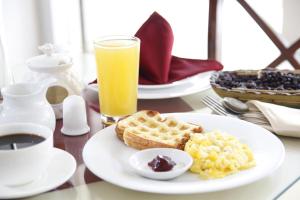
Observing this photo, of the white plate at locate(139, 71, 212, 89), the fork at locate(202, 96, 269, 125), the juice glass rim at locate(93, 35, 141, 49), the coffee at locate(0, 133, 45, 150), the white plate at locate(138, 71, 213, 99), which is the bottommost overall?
the fork at locate(202, 96, 269, 125)

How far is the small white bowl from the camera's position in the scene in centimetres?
85

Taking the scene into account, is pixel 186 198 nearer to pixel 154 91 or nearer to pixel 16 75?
pixel 154 91

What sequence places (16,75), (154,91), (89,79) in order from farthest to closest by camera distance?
(16,75), (89,79), (154,91)

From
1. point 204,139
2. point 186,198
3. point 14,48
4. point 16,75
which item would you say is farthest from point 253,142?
point 14,48

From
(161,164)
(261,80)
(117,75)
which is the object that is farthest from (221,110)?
(161,164)

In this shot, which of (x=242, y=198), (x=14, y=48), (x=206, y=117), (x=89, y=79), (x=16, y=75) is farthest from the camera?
(x=14, y=48)

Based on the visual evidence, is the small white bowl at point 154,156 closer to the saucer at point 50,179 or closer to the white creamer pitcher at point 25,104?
the saucer at point 50,179

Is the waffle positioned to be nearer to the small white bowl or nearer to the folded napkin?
the small white bowl

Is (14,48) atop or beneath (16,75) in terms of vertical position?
beneath

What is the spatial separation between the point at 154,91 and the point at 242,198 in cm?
53

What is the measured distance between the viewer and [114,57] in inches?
44.7

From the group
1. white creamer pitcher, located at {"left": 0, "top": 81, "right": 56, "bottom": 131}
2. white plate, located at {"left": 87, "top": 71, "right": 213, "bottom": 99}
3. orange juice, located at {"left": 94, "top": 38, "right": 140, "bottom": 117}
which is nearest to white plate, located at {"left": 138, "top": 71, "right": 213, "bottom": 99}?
white plate, located at {"left": 87, "top": 71, "right": 213, "bottom": 99}

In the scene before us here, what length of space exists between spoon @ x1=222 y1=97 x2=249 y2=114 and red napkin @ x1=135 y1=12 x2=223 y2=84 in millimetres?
217

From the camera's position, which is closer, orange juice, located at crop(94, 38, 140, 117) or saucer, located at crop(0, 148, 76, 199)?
Result: saucer, located at crop(0, 148, 76, 199)
